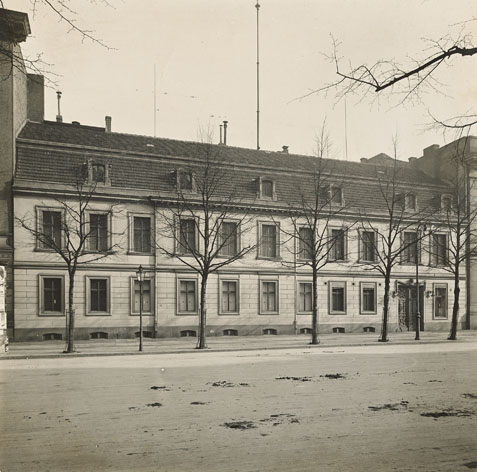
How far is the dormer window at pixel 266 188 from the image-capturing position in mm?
31344

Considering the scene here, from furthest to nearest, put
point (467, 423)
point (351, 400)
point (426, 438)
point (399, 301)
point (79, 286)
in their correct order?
point (399, 301), point (79, 286), point (351, 400), point (467, 423), point (426, 438)

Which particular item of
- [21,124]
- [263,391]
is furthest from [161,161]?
[263,391]

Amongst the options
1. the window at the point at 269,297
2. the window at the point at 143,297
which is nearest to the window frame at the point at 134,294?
the window at the point at 143,297

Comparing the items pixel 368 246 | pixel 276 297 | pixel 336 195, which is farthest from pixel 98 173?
pixel 368 246

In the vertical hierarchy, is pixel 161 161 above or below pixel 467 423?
above

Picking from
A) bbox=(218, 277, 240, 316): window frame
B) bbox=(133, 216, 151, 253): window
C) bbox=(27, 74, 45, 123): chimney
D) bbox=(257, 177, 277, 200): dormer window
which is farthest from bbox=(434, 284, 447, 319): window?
bbox=(27, 74, 45, 123): chimney

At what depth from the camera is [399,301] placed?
1356 inches

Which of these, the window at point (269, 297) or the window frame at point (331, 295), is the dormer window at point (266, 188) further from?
the window frame at point (331, 295)

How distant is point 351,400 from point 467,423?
2502 millimetres

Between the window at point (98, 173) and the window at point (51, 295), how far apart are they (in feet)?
17.6

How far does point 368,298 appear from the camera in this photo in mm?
33750

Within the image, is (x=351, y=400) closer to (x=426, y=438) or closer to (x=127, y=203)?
(x=426, y=438)

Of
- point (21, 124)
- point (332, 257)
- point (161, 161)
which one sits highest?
point (21, 124)

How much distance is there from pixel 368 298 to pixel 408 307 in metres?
3.07
